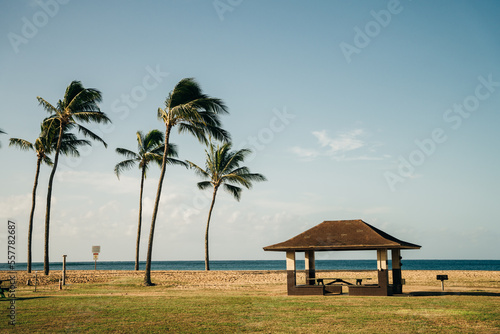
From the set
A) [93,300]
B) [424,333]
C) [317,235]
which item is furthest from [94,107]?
[424,333]

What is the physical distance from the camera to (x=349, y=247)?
1883 cm

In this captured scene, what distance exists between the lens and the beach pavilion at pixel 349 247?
1897 centimetres

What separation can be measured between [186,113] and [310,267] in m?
10.7

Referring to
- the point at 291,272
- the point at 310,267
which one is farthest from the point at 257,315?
the point at 310,267

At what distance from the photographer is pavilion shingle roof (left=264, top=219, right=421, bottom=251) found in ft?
61.5

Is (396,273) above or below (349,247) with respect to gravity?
below

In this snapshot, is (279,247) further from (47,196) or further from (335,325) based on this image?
(47,196)

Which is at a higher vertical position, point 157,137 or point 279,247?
point 157,137

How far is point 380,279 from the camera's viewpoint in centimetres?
1919

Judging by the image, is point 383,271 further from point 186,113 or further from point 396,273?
point 186,113

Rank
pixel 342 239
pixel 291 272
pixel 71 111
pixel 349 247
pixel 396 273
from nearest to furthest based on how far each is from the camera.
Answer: pixel 349 247
pixel 342 239
pixel 291 272
pixel 396 273
pixel 71 111

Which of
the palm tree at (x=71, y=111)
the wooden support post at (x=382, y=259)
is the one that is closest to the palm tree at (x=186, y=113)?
the palm tree at (x=71, y=111)

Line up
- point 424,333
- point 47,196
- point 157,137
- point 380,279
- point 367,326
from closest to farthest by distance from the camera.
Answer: point 424,333
point 367,326
point 380,279
point 47,196
point 157,137

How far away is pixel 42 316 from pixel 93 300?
15.8 ft
